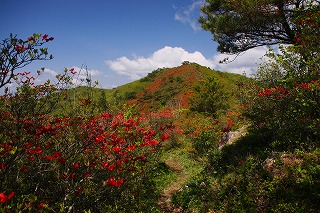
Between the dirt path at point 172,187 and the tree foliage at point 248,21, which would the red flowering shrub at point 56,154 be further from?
the tree foliage at point 248,21

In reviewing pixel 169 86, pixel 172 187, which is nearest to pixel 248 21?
pixel 172 187

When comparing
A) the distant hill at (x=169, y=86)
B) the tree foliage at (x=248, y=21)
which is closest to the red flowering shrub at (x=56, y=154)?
the tree foliage at (x=248, y=21)

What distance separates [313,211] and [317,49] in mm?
3672

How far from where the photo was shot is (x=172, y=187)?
1081 cm

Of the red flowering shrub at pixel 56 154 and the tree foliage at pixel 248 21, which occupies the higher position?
the tree foliage at pixel 248 21

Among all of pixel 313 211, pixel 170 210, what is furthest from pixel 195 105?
pixel 313 211

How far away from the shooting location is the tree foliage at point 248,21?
353 inches

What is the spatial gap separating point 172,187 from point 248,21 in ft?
25.1

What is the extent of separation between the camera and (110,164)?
5797 millimetres

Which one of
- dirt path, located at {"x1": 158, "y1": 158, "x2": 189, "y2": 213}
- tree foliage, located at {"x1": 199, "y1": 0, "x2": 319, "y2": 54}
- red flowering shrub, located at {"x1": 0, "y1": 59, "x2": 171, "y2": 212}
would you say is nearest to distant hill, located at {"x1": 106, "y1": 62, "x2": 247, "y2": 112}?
dirt path, located at {"x1": 158, "y1": 158, "x2": 189, "y2": 213}

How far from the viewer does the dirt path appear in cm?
871

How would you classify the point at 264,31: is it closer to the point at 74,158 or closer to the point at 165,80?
the point at 74,158

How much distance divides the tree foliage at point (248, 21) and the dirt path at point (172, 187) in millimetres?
6348

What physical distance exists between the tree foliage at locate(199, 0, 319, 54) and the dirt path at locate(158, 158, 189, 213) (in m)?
6.35
